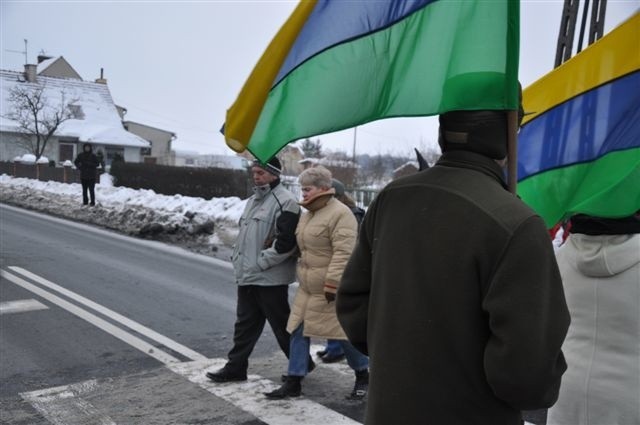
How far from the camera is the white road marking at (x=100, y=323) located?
250 inches

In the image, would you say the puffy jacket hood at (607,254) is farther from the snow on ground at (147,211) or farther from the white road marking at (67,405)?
the snow on ground at (147,211)

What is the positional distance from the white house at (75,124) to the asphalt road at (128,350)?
142ft

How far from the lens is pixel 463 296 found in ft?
6.55

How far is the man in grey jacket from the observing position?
5.45m

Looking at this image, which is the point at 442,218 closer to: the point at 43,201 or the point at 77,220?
the point at 77,220

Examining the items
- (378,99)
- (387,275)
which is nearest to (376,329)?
(387,275)

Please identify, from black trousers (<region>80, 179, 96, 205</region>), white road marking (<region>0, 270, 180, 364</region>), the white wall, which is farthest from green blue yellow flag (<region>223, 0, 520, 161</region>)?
the white wall

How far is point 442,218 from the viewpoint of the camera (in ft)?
6.72

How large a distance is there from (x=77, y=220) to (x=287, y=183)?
6683 millimetres

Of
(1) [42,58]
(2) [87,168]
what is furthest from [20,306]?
(1) [42,58]

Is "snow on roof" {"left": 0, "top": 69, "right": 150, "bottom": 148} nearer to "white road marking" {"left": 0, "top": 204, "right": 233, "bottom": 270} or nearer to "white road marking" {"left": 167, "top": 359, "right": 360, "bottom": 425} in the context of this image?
"white road marking" {"left": 0, "top": 204, "right": 233, "bottom": 270}

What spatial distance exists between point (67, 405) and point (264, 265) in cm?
183

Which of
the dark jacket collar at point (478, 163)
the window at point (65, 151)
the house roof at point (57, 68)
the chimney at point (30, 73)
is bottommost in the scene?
the dark jacket collar at point (478, 163)

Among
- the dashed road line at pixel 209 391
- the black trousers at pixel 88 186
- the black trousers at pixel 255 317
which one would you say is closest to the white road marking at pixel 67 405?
the dashed road line at pixel 209 391
